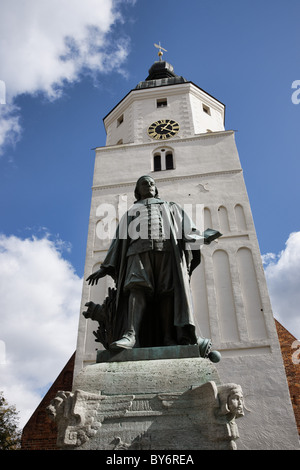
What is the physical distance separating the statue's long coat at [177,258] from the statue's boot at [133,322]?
0.21 metres

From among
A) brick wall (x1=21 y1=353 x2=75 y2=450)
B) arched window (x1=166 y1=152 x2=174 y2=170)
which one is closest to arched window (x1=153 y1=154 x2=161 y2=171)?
arched window (x1=166 y1=152 x2=174 y2=170)

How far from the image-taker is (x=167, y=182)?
549 inches

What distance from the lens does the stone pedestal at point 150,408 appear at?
2.13 metres

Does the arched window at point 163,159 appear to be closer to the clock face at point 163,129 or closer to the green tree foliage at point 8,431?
the clock face at point 163,129

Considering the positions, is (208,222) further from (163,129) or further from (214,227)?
(163,129)

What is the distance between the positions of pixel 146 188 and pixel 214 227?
8735mm

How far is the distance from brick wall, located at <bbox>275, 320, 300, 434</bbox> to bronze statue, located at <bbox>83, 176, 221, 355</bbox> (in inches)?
305

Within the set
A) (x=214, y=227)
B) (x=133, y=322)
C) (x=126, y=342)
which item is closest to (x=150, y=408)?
(x=126, y=342)

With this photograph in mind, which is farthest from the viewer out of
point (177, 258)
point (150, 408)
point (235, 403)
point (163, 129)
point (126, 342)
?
point (163, 129)

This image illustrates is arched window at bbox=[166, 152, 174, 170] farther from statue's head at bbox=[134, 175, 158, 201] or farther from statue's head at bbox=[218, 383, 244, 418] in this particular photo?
statue's head at bbox=[218, 383, 244, 418]

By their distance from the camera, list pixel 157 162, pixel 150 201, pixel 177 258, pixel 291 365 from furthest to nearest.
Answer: pixel 157 162 → pixel 291 365 → pixel 150 201 → pixel 177 258

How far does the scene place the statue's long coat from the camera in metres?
3.10

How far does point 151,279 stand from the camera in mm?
3295

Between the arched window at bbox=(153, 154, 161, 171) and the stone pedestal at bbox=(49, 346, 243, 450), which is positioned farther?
the arched window at bbox=(153, 154, 161, 171)
